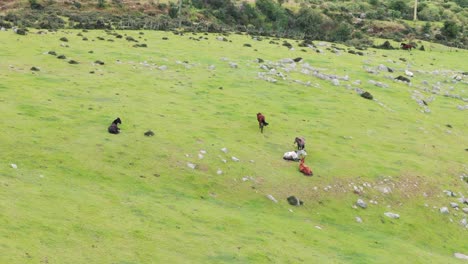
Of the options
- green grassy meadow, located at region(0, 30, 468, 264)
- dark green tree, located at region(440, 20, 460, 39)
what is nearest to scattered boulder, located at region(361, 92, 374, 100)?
green grassy meadow, located at region(0, 30, 468, 264)

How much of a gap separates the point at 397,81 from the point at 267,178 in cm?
2906

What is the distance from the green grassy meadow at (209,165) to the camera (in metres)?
16.5

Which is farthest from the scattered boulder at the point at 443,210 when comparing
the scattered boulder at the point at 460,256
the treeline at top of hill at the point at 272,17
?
the treeline at top of hill at the point at 272,17

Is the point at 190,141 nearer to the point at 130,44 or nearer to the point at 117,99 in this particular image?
the point at 117,99

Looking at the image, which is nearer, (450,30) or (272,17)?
(450,30)

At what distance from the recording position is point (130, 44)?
172 ft

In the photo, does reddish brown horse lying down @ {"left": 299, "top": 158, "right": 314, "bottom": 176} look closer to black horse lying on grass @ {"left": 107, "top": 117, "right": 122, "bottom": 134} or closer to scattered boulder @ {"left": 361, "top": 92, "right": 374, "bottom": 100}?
black horse lying on grass @ {"left": 107, "top": 117, "right": 122, "bottom": 134}

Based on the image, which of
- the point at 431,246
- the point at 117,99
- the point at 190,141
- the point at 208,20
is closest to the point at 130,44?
the point at 117,99

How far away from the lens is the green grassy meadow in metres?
16.5

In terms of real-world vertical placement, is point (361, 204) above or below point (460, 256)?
above

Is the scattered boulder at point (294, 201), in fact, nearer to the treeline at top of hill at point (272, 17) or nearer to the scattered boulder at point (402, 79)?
the scattered boulder at point (402, 79)

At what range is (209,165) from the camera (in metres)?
23.9

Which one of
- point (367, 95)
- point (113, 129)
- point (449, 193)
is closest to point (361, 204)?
point (449, 193)

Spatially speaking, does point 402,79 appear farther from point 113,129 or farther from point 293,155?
point 113,129
